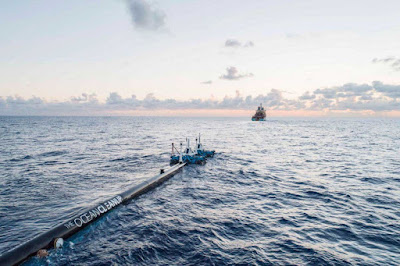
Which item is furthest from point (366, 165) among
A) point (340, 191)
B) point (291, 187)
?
point (291, 187)

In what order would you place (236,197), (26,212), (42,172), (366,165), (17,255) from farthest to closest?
(366,165) < (42,172) < (236,197) < (26,212) < (17,255)

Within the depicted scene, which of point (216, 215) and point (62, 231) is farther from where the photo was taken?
point (216, 215)

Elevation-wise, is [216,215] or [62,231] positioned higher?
[62,231]

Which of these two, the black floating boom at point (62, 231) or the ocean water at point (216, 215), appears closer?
the black floating boom at point (62, 231)

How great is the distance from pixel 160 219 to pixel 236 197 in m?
7.59

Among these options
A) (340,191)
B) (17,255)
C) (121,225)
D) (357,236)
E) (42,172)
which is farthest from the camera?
(42,172)

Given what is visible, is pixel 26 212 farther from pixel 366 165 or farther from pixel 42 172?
pixel 366 165

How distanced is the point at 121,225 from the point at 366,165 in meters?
36.1

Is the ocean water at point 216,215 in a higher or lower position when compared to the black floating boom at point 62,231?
lower

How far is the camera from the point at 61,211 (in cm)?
1622

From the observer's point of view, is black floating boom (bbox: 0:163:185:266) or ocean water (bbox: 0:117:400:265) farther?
ocean water (bbox: 0:117:400:265)

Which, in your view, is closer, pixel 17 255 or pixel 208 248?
pixel 17 255

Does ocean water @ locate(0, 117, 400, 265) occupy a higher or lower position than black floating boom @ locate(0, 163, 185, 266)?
lower

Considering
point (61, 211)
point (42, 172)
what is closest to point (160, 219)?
point (61, 211)
